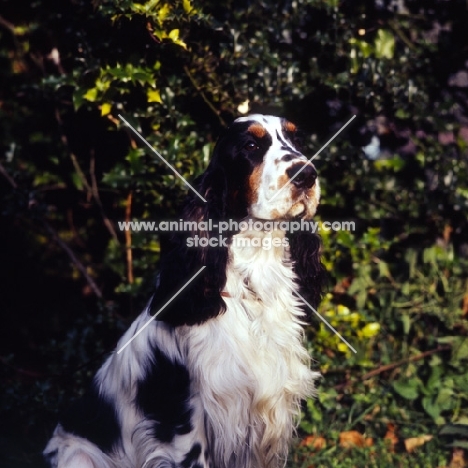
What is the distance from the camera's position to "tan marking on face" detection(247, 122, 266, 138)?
3285 millimetres

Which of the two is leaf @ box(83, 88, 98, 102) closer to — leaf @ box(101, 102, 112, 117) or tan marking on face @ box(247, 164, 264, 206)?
leaf @ box(101, 102, 112, 117)

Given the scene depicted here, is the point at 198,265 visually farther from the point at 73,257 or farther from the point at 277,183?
the point at 73,257

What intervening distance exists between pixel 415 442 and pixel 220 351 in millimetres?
1658

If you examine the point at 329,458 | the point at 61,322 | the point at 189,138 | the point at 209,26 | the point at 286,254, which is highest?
the point at 209,26

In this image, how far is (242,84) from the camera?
412 cm

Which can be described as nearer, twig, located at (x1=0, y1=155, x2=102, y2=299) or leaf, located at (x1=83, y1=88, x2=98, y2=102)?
leaf, located at (x1=83, y1=88, x2=98, y2=102)

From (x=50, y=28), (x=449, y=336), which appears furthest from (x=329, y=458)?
(x=50, y=28)

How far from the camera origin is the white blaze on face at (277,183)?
308 centimetres

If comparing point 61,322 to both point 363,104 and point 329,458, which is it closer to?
point 329,458

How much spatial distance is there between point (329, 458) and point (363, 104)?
1.95 meters

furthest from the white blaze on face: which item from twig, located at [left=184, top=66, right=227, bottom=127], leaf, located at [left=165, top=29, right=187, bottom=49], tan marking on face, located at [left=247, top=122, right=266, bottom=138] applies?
twig, located at [left=184, top=66, right=227, bottom=127]

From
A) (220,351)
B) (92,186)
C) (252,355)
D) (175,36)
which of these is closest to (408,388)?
(252,355)

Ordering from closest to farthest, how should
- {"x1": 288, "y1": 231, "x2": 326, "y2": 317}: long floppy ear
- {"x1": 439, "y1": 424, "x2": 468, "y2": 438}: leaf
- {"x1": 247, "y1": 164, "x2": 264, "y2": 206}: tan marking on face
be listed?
{"x1": 247, "y1": 164, "x2": 264, "y2": 206}: tan marking on face < {"x1": 288, "y1": 231, "x2": 326, "y2": 317}: long floppy ear < {"x1": 439, "y1": 424, "x2": 468, "y2": 438}: leaf

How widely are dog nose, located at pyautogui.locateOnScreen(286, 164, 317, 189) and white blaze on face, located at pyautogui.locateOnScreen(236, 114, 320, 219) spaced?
1cm
